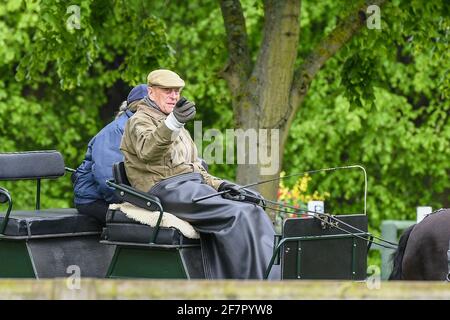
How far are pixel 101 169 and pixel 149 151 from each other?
0.74 metres

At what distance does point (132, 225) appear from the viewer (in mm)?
6184

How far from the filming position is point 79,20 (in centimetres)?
1000

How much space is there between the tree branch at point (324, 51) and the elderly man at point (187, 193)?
3278mm

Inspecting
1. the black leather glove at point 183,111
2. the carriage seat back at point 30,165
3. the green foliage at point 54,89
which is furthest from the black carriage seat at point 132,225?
the green foliage at point 54,89

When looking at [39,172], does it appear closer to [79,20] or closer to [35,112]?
[79,20]

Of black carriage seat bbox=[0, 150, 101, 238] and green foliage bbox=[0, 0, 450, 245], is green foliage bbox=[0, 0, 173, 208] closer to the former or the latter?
green foliage bbox=[0, 0, 450, 245]

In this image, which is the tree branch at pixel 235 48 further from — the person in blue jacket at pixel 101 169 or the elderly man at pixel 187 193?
the elderly man at pixel 187 193

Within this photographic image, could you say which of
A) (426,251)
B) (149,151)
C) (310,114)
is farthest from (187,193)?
(310,114)

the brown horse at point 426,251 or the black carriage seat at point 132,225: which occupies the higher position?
the black carriage seat at point 132,225

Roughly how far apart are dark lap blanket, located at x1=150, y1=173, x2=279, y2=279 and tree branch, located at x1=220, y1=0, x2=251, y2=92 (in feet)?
11.9

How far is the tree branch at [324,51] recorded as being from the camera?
31.8ft

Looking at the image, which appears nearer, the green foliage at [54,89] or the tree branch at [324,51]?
the tree branch at [324,51]

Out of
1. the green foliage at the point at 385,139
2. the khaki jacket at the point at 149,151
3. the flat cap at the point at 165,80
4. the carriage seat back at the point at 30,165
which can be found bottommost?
the green foliage at the point at 385,139
